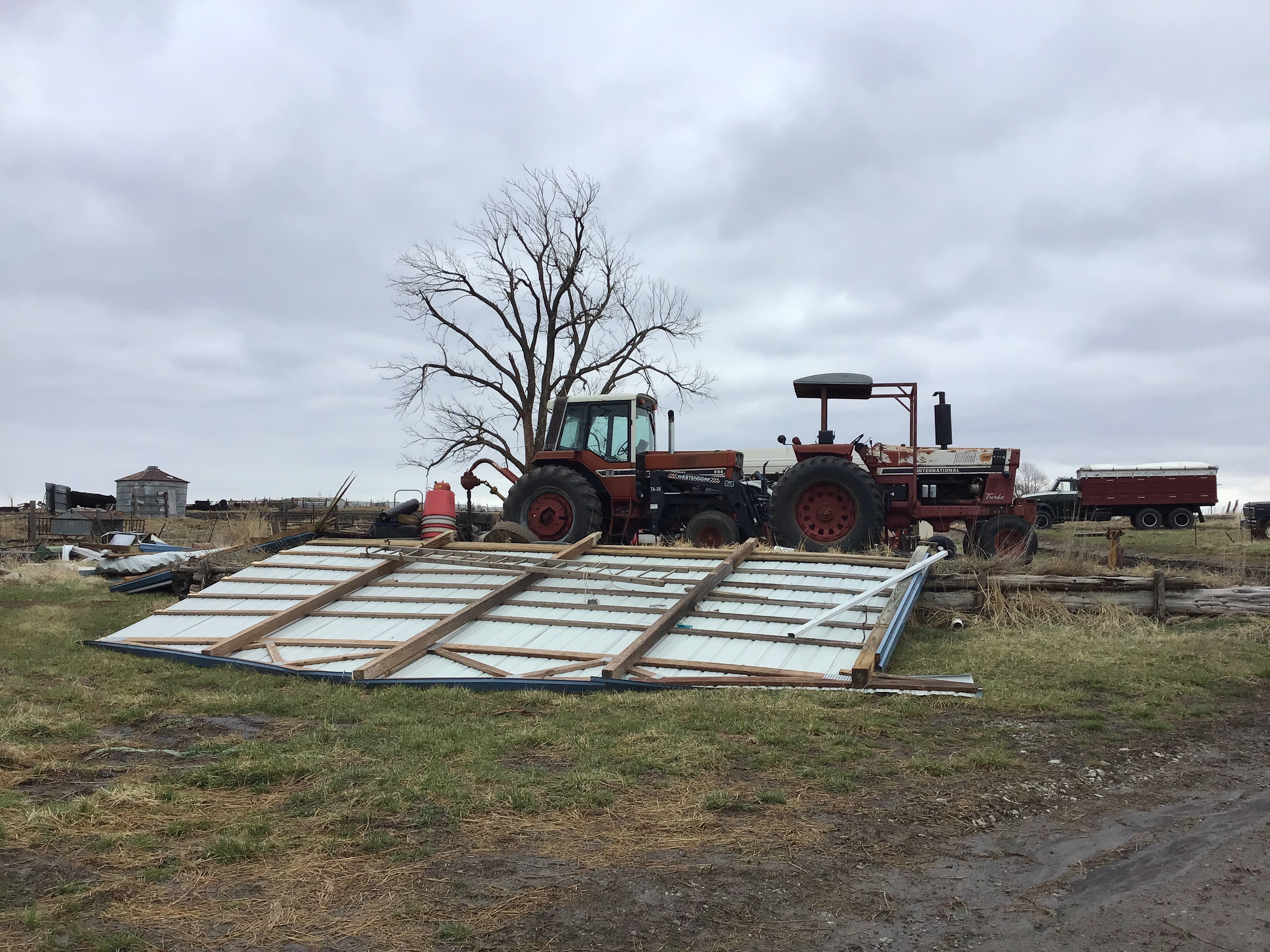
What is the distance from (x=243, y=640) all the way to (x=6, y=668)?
177 centimetres

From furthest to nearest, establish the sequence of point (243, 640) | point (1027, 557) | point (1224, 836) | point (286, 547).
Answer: point (286, 547) < point (1027, 557) < point (243, 640) < point (1224, 836)

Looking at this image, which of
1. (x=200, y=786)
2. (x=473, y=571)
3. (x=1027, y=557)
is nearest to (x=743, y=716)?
(x=200, y=786)

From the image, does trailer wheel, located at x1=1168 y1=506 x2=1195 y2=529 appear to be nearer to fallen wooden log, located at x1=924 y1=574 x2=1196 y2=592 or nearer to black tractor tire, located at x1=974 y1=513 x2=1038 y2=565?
black tractor tire, located at x1=974 y1=513 x2=1038 y2=565

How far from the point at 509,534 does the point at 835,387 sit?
15.8ft

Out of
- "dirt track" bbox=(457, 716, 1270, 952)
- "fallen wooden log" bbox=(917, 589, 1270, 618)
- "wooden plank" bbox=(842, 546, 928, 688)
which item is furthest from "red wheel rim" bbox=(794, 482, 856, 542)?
"dirt track" bbox=(457, 716, 1270, 952)

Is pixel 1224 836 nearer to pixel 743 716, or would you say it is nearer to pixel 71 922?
pixel 743 716

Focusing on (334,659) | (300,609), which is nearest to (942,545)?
(334,659)

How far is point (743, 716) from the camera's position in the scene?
561 cm

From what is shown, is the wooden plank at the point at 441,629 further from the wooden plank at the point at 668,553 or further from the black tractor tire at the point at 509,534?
the black tractor tire at the point at 509,534

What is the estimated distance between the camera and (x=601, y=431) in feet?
46.7

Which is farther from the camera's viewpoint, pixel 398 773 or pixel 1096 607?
pixel 1096 607

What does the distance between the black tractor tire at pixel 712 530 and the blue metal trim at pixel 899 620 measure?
3.70 meters

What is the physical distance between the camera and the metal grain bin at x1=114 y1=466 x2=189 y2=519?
46.4 m

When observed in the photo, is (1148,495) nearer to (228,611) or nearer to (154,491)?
(228,611)
